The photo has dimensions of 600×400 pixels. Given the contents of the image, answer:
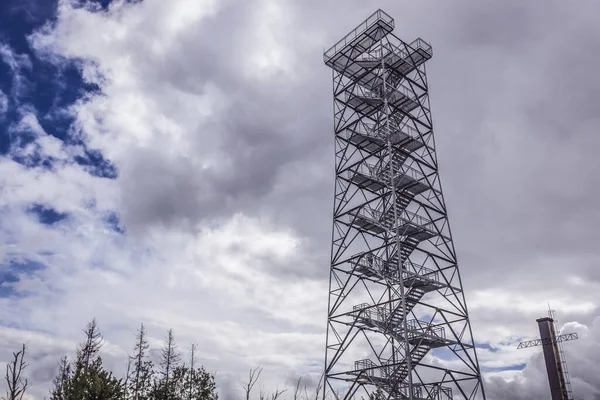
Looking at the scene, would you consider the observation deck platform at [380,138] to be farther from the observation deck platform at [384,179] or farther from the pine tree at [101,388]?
the pine tree at [101,388]

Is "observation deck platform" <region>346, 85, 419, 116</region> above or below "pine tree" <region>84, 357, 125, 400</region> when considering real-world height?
above

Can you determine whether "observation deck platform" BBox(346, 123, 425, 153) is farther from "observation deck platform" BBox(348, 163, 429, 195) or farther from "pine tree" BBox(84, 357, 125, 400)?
"pine tree" BBox(84, 357, 125, 400)

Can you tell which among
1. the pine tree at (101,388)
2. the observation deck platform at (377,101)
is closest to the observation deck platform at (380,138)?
the observation deck platform at (377,101)

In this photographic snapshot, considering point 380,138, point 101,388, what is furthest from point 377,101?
point 101,388

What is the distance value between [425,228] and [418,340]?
23.0 feet

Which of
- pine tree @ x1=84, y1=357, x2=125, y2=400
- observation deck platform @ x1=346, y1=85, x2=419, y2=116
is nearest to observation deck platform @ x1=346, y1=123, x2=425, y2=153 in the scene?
Result: observation deck platform @ x1=346, y1=85, x2=419, y2=116

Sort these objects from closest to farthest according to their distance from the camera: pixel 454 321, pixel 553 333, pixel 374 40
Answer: pixel 454 321 < pixel 374 40 < pixel 553 333

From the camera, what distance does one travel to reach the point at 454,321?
3412cm

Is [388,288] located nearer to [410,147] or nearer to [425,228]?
[425,228]

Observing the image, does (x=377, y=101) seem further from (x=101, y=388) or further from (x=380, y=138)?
(x=101, y=388)

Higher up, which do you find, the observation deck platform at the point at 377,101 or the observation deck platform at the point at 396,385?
the observation deck platform at the point at 377,101

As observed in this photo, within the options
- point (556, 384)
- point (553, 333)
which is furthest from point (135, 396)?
point (553, 333)

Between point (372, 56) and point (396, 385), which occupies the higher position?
point (372, 56)

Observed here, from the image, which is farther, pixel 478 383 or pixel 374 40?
pixel 374 40
